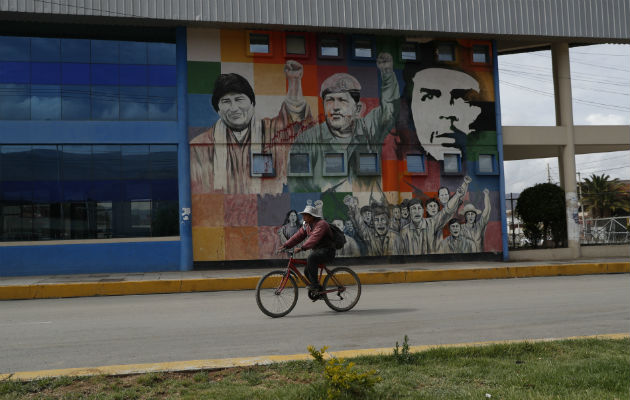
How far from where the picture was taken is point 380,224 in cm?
1850

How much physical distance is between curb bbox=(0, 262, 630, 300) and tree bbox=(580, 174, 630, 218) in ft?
128

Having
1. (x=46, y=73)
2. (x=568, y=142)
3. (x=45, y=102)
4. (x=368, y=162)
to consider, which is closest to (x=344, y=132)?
(x=368, y=162)

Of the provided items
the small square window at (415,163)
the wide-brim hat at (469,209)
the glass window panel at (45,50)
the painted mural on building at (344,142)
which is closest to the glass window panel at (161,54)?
the painted mural on building at (344,142)

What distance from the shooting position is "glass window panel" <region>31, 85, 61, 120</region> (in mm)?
16766

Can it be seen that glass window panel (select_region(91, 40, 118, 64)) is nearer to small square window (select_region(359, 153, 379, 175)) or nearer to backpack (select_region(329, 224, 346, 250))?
small square window (select_region(359, 153, 379, 175))

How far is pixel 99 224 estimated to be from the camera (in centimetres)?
1672

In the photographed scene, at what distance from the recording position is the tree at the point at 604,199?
51.3 meters

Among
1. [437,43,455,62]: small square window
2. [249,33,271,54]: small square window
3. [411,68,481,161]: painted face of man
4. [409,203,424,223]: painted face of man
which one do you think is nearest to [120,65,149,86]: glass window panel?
[249,33,271,54]: small square window

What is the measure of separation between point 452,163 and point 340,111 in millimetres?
4531

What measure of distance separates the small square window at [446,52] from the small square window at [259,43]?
628cm

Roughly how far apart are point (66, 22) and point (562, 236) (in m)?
18.9

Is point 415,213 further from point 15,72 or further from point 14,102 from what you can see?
point 15,72

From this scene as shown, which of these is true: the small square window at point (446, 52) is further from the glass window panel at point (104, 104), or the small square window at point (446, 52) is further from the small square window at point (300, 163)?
the glass window panel at point (104, 104)

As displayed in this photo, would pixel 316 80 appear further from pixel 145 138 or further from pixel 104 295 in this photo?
pixel 104 295
